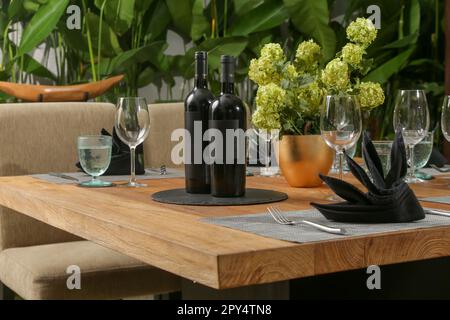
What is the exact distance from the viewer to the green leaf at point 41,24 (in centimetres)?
398

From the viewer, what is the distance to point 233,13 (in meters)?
4.81

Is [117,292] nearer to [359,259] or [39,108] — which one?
[39,108]

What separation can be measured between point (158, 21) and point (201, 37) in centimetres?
32

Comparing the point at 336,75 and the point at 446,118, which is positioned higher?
the point at 336,75

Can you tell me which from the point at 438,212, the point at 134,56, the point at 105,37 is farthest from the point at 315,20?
the point at 438,212

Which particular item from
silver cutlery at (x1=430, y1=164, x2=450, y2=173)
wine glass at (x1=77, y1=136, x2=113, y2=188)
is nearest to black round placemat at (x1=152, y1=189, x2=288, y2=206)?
wine glass at (x1=77, y1=136, x2=113, y2=188)

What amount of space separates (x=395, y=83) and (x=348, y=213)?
3667 millimetres

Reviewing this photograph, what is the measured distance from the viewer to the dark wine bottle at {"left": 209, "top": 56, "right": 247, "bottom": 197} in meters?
1.76

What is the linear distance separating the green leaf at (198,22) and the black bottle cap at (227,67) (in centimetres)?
279

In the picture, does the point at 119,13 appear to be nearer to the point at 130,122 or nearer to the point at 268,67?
the point at 130,122

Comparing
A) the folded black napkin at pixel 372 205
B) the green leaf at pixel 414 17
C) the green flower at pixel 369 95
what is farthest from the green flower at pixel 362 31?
the green leaf at pixel 414 17

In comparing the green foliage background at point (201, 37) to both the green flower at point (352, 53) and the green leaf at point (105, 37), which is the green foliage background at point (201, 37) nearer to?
the green leaf at point (105, 37)

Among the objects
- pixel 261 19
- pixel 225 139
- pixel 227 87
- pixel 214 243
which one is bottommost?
pixel 214 243

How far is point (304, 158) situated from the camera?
2096 millimetres
